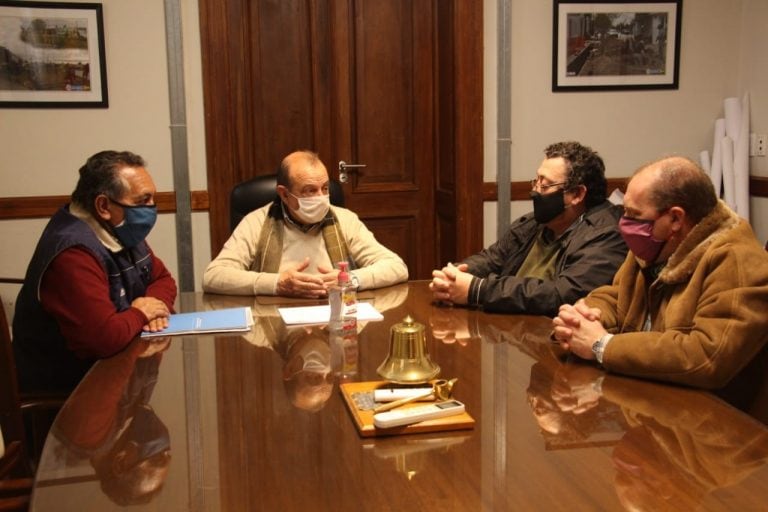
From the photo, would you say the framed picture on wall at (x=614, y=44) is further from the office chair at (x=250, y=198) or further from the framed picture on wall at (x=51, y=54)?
the framed picture on wall at (x=51, y=54)

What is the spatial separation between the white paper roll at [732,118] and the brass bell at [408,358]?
341 cm

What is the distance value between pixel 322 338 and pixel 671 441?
3.13ft

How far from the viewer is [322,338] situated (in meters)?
2.04

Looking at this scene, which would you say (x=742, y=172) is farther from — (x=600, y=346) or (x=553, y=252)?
(x=600, y=346)

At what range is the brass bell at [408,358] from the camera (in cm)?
154

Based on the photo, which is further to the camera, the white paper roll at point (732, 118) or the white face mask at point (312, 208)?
the white paper roll at point (732, 118)

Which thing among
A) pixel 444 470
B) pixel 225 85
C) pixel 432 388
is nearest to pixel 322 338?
pixel 432 388

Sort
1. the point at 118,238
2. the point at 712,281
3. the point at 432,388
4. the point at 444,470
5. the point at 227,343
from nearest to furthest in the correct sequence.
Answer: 1. the point at 444,470
2. the point at 432,388
3. the point at 712,281
4. the point at 227,343
5. the point at 118,238

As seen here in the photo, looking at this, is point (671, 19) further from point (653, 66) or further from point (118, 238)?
point (118, 238)

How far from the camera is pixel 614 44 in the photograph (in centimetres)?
441

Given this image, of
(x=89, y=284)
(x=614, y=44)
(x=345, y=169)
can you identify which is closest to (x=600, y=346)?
(x=89, y=284)

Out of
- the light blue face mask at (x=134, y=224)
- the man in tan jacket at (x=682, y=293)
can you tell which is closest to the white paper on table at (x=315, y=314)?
the light blue face mask at (x=134, y=224)

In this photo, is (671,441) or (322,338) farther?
(322,338)

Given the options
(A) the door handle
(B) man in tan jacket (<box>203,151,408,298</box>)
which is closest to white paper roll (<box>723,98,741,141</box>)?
(A) the door handle
